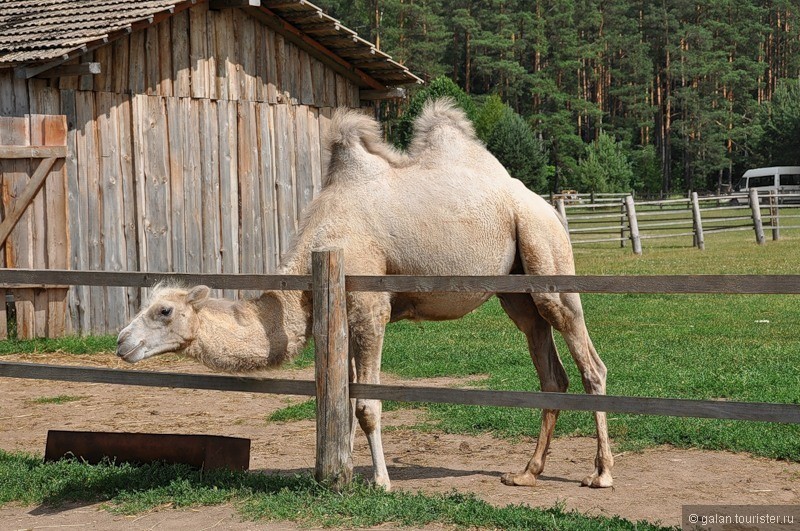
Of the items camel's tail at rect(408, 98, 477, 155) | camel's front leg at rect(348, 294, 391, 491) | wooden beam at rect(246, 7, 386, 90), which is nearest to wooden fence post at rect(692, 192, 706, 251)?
wooden beam at rect(246, 7, 386, 90)

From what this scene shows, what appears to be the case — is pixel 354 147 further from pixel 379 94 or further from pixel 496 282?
pixel 379 94

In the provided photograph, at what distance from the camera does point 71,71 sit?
40.9 feet

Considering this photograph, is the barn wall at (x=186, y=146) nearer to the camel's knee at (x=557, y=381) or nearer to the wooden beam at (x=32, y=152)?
the wooden beam at (x=32, y=152)

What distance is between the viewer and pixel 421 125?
7.64 meters

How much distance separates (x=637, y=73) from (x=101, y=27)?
65011mm

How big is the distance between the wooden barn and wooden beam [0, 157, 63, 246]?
0.06 feet

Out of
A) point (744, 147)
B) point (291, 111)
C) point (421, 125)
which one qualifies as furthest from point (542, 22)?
point (421, 125)

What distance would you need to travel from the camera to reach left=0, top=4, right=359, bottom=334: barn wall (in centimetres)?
1302

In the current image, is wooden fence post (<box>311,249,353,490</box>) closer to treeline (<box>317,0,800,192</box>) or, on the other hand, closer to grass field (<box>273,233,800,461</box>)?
grass field (<box>273,233,800,461</box>)

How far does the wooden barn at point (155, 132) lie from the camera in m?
12.5

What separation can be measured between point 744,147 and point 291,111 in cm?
6549

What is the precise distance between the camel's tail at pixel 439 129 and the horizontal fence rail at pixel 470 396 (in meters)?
2.19

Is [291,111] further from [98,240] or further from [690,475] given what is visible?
[690,475]

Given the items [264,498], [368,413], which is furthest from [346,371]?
[264,498]
